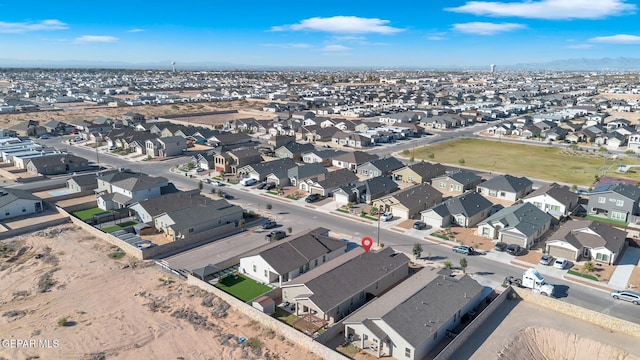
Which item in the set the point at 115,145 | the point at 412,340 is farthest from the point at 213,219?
the point at 115,145

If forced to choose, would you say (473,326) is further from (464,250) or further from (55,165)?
(55,165)

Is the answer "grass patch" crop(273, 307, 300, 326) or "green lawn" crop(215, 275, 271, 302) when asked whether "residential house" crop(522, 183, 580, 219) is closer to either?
"grass patch" crop(273, 307, 300, 326)

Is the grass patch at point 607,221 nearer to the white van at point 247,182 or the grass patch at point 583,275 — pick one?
the grass patch at point 583,275

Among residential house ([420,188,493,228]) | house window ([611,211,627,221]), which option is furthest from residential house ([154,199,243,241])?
house window ([611,211,627,221])

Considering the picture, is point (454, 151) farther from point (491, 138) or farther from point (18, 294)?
point (18, 294)

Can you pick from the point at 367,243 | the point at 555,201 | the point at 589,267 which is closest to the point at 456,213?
the point at 367,243
